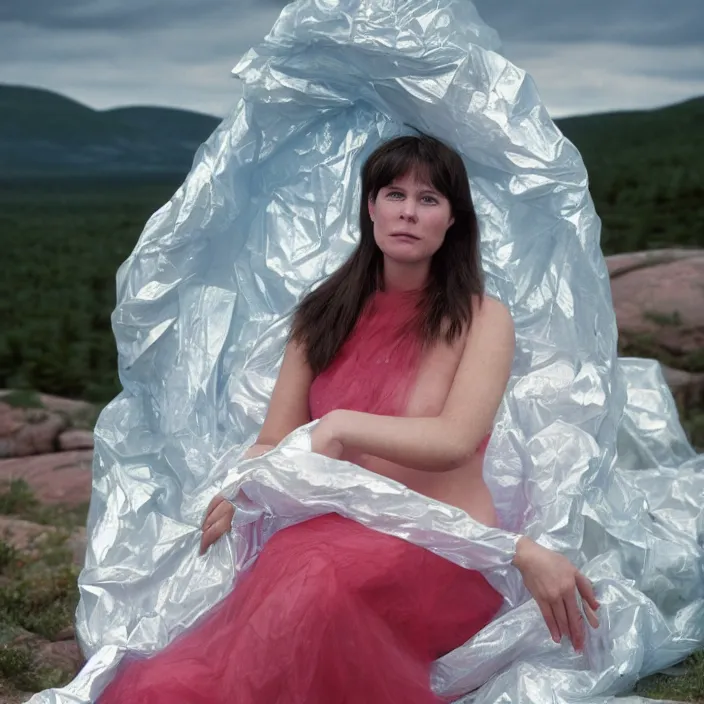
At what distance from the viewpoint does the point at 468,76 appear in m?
2.46

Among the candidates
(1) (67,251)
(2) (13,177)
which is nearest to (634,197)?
(1) (67,251)

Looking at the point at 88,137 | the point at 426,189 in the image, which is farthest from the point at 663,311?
the point at 88,137

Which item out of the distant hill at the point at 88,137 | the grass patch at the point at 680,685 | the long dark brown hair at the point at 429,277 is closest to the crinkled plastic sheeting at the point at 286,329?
the grass patch at the point at 680,685

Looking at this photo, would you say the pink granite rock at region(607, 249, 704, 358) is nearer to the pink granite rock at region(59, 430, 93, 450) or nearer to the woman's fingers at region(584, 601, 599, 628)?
the pink granite rock at region(59, 430, 93, 450)

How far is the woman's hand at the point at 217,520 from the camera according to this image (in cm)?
204

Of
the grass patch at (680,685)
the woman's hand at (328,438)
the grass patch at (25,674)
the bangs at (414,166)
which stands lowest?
the grass patch at (25,674)

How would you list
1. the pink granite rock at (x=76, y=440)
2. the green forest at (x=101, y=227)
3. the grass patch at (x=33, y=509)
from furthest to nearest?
the green forest at (x=101, y=227) → the pink granite rock at (x=76, y=440) → the grass patch at (x=33, y=509)

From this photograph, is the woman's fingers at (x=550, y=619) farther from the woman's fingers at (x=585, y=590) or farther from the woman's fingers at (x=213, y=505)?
the woman's fingers at (x=213, y=505)

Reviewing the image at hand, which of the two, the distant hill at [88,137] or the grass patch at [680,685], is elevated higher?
the distant hill at [88,137]

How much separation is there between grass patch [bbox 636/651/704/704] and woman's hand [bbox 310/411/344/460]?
75cm

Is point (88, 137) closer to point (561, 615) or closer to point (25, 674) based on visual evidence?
point (25, 674)

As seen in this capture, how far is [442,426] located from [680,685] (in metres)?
→ 0.72

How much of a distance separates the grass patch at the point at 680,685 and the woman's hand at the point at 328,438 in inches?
29.6

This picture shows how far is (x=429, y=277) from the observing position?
213 centimetres
